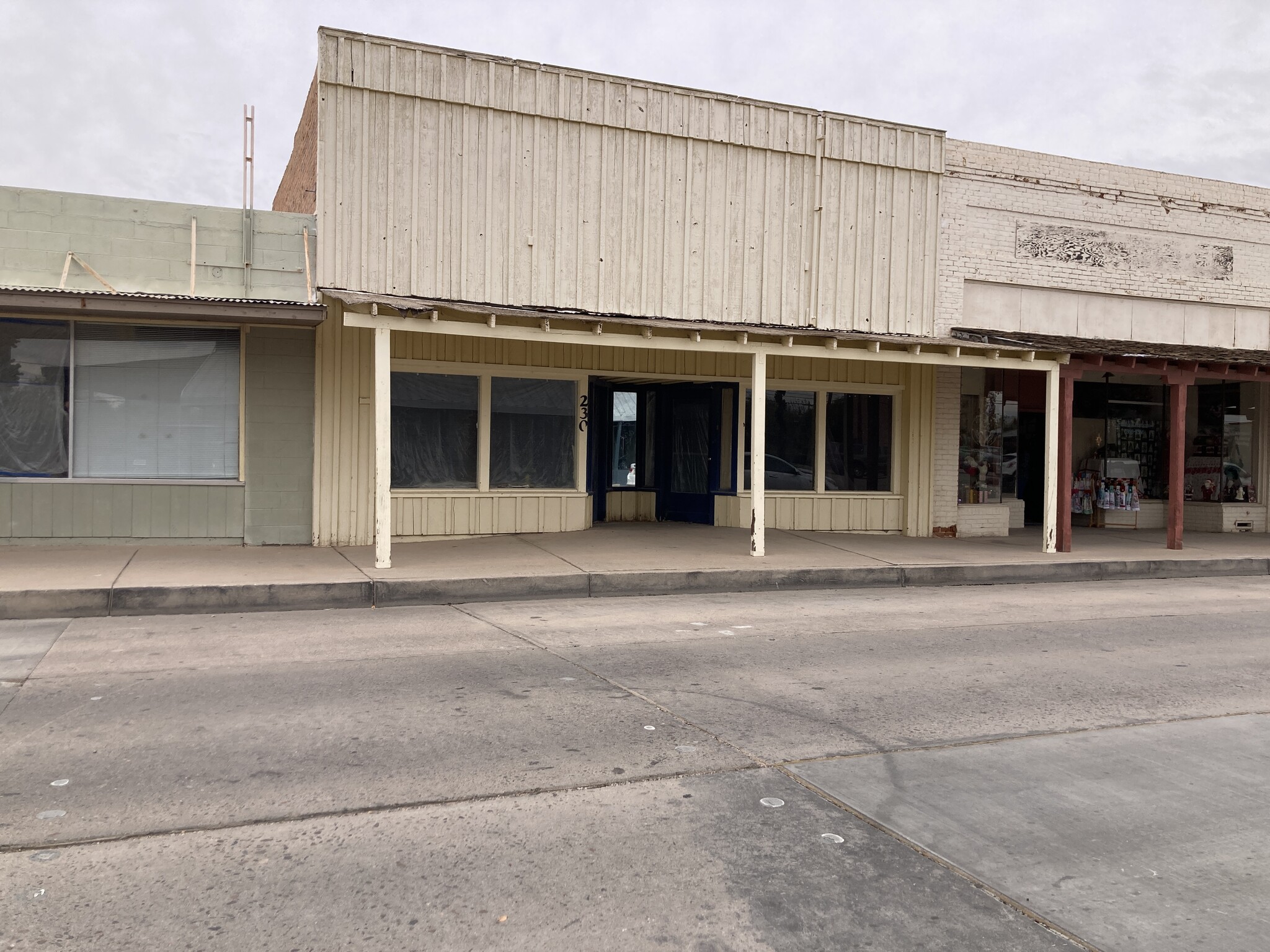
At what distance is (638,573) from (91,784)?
7336 mm

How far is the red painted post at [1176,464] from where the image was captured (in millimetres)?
15641

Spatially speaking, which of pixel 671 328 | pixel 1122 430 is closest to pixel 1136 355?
pixel 1122 430

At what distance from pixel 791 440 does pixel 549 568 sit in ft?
21.0

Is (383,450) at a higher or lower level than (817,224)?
lower

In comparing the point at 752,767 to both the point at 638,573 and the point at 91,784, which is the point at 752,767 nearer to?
the point at 91,784

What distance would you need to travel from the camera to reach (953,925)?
3578mm

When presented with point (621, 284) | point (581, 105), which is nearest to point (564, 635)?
point (621, 284)

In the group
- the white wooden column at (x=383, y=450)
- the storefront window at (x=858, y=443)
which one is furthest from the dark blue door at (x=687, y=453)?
the white wooden column at (x=383, y=450)

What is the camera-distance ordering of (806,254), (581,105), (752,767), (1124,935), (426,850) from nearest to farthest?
(1124,935)
(426,850)
(752,767)
(581,105)
(806,254)

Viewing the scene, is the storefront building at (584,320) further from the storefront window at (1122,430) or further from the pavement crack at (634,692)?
the pavement crack at (634,692)

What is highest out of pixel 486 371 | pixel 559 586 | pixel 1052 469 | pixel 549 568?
pixel 486 371

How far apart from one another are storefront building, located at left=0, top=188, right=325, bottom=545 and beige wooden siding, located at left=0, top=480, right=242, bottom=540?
16mm

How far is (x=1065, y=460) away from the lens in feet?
48.8

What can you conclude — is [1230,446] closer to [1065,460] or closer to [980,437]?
[980,437]
